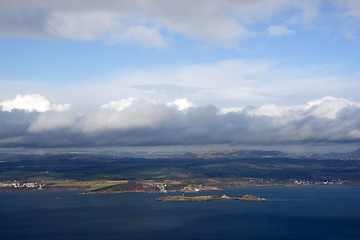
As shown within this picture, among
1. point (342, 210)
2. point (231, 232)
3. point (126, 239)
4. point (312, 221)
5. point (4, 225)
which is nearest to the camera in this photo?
point (126, 239)

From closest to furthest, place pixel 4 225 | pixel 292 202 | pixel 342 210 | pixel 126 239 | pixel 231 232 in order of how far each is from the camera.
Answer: pixel 126 239 < pixel 231 232 < pixel 4 225 < pixel 342 210 < pixel 292 202

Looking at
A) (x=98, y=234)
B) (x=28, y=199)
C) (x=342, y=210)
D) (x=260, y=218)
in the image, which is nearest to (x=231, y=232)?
(x=260, y=218)

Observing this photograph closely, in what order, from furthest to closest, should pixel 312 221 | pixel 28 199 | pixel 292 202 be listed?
pixel 28 199 → pixel 292 202 → pixel 312 221

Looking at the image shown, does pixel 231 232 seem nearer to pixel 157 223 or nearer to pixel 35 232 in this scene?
pixel 157 223

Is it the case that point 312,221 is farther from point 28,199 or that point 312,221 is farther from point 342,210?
point 28,199

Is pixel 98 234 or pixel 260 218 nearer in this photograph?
pixel 98 234

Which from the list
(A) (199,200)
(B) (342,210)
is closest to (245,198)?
(A) (199,200)

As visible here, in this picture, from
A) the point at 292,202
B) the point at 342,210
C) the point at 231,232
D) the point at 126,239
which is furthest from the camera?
the point at 292,202
